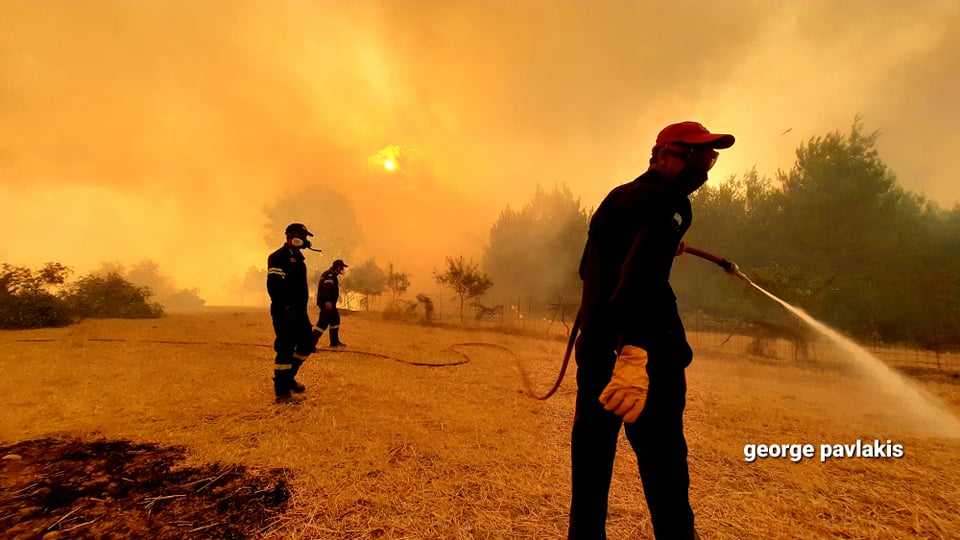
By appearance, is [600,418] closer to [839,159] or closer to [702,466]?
[702,466]

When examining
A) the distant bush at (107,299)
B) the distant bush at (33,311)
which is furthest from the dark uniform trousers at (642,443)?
the distant bush at (107,299)

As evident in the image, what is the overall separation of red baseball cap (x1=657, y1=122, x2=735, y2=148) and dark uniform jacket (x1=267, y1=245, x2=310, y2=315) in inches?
201

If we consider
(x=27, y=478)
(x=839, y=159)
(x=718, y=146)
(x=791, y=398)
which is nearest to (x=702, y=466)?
(x=718, y=146)

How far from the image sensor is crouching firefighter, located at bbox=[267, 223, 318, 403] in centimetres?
546

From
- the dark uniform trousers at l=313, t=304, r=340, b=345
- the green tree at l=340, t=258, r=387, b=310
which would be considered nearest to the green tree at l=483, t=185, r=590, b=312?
the green tree at l=340, t=258, r=387, b=310

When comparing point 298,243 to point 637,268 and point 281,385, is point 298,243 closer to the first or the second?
point 281,385

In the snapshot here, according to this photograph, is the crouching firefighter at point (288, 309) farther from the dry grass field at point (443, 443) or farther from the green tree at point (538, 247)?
the green tree at point (538, 247)

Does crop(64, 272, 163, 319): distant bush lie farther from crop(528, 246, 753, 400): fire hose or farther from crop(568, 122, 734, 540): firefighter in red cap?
crop(568, 122, 734, 540): firefighter in red cap

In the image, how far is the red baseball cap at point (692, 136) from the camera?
6.64 feet

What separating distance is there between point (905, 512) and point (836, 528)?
2.78 ft

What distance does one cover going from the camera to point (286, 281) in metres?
5.55

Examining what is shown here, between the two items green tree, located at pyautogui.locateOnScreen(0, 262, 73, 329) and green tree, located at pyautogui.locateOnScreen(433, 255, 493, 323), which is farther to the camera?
green tree, located at pyautogui.locateOnScreen(433, 255, 493, 323)

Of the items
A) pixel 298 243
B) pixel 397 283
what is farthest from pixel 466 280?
pixel 298 243

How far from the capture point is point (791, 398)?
7.57 metres
